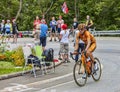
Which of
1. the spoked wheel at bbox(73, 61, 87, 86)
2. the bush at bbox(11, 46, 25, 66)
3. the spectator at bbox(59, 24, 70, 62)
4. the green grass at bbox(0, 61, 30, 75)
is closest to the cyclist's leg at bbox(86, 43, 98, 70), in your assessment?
the spoked wheel at bbox(73, 61, 87, 86)

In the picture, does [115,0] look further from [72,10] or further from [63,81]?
[63,81]

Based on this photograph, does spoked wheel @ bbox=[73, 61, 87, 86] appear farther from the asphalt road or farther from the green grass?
the green grass

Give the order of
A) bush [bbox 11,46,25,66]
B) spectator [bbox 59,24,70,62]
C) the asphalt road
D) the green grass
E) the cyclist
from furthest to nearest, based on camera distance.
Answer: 1. spectator [bbox 59,24,70,62]
2. bush [bbox 11,46,25,66]
3. the green grass
4. the cyclist
5. the asphalt road

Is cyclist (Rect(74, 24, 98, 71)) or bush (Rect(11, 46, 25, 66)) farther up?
cyclist (Rect(74, 24, 98, 71))

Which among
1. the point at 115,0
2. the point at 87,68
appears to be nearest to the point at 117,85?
the point at 87,68

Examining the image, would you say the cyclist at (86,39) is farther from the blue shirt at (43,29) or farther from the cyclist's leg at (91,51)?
the blue shirt at (43,29)

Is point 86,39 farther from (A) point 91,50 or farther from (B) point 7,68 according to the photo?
(B) point 7,68

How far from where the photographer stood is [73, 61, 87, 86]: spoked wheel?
13.9 m

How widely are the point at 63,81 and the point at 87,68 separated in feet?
3.63

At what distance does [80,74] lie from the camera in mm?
14031

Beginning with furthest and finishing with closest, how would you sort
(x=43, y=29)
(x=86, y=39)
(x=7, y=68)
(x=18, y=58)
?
1. (x=43, y=29)
2. (x=18, y=58)
3. (x=7, y=68)
4. (x=86, y=39)

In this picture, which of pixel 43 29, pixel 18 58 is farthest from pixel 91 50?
pixel 43 29

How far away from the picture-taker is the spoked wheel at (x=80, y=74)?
13.9 meters

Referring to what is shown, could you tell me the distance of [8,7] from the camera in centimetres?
5519
